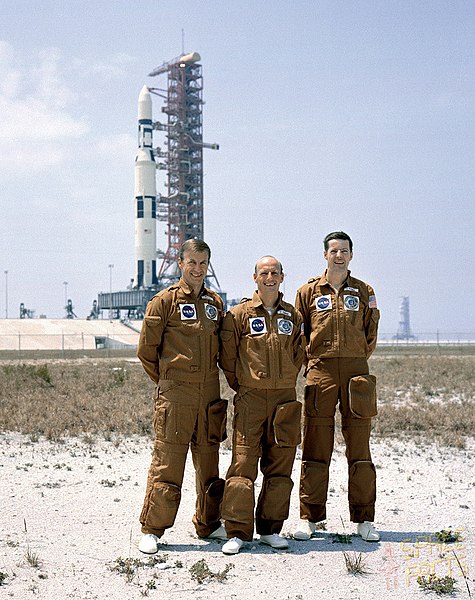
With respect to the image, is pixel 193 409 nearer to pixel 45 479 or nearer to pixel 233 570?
pixel 233 570

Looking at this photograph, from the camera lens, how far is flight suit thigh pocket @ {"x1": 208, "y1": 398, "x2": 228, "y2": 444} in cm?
551

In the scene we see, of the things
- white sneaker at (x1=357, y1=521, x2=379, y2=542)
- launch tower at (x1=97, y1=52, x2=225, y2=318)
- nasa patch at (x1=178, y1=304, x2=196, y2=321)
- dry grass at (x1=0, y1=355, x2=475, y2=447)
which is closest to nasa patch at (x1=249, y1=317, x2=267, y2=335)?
nasa patch at (x1=178, y1=304, x2=196, y2=321)

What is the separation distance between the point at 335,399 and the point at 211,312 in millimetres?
1277

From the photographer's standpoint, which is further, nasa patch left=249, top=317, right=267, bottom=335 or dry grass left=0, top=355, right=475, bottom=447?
dry grass left=0, top=355, right=475, bottom=447

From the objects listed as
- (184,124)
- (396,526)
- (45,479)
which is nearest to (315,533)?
(396,526)

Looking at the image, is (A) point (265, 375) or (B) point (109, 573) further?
(A) point (265, 375)

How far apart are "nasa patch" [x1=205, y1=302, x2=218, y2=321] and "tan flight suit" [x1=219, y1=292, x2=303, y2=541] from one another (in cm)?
12

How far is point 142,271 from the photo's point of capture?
2672 inches

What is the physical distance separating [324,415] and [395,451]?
4562mm

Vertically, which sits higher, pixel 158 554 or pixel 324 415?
pixel 324 415

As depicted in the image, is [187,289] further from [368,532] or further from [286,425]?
[368,532]

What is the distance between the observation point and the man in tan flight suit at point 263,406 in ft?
17.8

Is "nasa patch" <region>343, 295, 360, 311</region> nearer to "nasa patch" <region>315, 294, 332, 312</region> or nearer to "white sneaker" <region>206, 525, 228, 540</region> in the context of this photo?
"nasa patch" <region>315, 294, 332, 312</region>

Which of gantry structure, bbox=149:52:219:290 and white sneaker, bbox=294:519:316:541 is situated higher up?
gantry structure, bbox=149:52:219:290
